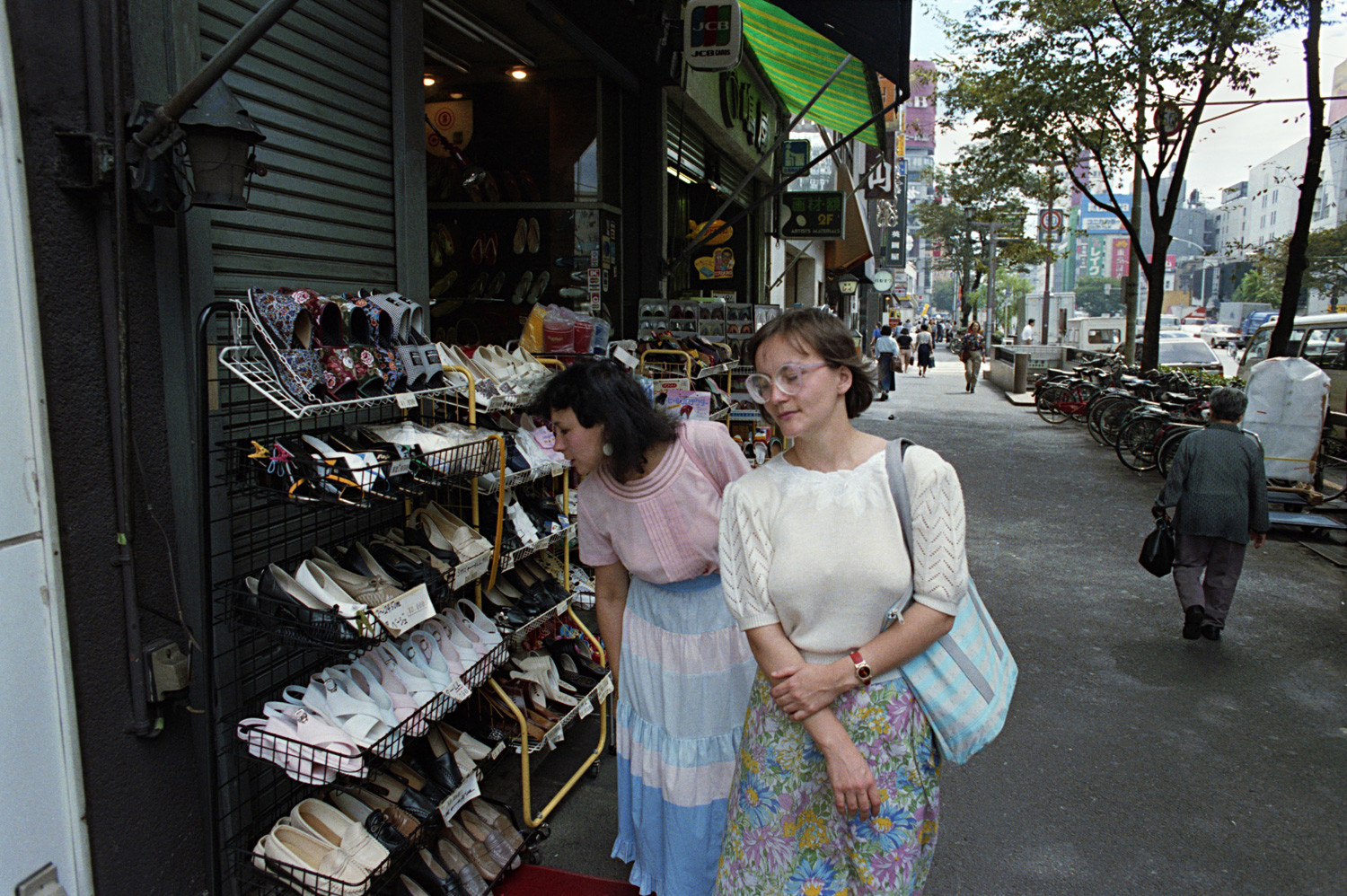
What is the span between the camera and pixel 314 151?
345cm

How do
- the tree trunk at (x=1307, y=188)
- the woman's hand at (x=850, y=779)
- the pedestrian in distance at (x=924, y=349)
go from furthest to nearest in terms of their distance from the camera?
the pedestrian in distance at (x=924, y=349) → the tree trunk at (x=1307, y=188) → the woman's hand at (x=850, y=779)

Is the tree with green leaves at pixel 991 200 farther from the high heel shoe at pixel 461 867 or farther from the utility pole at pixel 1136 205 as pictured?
the high heel shoe at pixel 461 867

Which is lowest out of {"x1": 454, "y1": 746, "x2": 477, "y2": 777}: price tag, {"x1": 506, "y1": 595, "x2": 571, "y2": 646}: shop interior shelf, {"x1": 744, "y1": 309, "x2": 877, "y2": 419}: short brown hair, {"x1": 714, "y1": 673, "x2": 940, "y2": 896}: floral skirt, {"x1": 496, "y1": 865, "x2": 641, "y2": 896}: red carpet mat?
{"x1": 496, "y1": 865, "x2": 641, "y2": 896}: red carpet mat

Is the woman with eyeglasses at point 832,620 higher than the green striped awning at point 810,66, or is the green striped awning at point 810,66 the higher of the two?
the green striped awning at point 810,66

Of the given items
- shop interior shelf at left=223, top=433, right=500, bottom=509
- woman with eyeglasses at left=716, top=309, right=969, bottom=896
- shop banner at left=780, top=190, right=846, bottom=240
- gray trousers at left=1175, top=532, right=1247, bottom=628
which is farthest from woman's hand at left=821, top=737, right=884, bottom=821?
shop banner at left=780, top=190, right=846, bottom=240

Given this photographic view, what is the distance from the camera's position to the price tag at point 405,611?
2.56 m

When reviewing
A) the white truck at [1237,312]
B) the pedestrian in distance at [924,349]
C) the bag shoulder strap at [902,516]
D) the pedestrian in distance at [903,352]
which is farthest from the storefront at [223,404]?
the white truck at [1237,312]

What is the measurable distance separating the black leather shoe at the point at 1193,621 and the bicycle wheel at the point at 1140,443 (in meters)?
6.28

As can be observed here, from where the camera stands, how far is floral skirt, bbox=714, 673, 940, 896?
1943 millimetres

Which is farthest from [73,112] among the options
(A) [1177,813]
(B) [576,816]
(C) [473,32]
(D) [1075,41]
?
(D) [1075,41]

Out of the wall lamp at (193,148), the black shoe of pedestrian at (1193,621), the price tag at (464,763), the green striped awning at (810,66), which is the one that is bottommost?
the black shoe of pedestrian at (1193,621)

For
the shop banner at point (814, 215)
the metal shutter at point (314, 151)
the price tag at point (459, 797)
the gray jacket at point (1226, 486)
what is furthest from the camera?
the shop banner at point (814, 215)

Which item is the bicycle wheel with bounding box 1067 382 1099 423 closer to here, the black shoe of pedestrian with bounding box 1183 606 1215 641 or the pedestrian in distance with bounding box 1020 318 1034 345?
the black shoe of pedestrian with bounding box 1183 606 1215 641

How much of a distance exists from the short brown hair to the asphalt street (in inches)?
85.5
